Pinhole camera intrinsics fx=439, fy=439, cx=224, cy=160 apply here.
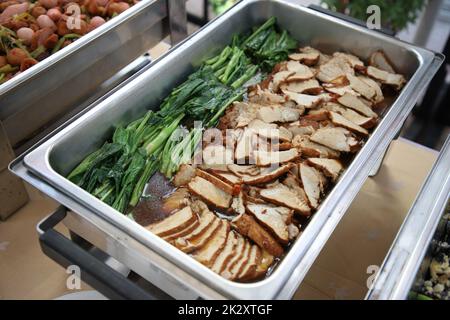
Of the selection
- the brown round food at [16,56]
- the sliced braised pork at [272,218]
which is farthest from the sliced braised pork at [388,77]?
the brown round food at [16,56]

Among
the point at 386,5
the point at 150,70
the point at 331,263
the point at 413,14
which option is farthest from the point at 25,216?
the point at 413,14

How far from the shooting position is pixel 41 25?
7.35 feet

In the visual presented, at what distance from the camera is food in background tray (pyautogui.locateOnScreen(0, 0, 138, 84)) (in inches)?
81.7

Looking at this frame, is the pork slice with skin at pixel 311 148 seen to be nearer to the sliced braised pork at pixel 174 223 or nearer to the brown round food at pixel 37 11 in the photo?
the sliced braised pork at pixel 174 223

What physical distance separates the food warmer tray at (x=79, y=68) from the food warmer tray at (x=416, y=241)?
1533 mm

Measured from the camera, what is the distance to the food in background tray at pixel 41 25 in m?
2.08

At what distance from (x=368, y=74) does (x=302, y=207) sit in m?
0.96

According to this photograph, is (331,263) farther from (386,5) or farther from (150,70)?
(386,5)

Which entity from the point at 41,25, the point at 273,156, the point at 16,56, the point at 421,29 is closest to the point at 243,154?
the point at 273,156

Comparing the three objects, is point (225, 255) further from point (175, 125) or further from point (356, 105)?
point (356, 105)

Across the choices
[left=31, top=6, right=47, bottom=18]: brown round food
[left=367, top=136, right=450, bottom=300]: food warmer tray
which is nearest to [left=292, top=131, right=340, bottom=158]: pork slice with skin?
[left=367, top=136, right=450, bottom=300]: food warmer tray

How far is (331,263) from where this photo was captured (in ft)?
6.22

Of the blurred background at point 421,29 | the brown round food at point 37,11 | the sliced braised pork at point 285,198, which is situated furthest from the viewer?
the blurred background at point 421,29

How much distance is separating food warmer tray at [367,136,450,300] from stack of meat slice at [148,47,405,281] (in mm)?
353
